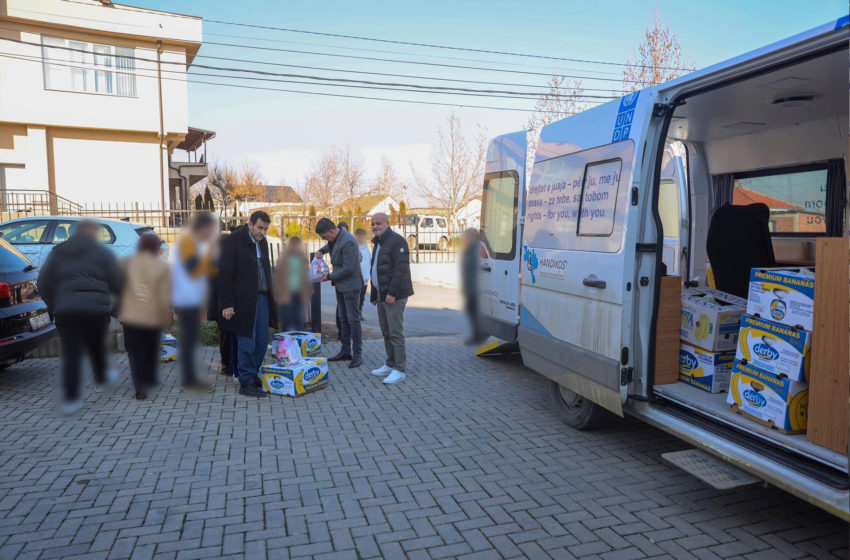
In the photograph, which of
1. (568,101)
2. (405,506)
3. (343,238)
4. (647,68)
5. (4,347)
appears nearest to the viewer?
(4,347)

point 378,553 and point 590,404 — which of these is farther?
point 590,404

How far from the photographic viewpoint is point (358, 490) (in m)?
4.28

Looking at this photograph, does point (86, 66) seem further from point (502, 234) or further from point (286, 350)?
point (502, 234)

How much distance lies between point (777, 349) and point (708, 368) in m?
0.94

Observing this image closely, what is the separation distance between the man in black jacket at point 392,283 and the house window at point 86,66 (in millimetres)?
5457

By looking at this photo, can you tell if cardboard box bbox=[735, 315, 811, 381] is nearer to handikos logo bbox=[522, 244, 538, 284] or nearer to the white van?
the white van

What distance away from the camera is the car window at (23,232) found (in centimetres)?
126

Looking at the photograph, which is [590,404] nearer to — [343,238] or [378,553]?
[378,553]

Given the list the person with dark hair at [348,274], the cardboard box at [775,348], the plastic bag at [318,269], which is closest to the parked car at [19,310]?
the cardboard box at [775,348]

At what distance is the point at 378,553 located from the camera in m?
3.44

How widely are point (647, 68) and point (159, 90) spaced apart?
639 inches

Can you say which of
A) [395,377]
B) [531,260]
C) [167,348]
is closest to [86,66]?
[167,348]

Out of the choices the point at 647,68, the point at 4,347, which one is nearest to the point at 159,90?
the point at 4,347

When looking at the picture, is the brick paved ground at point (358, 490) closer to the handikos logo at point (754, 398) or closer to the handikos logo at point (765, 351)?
the handikos logo at point (754, 398)
